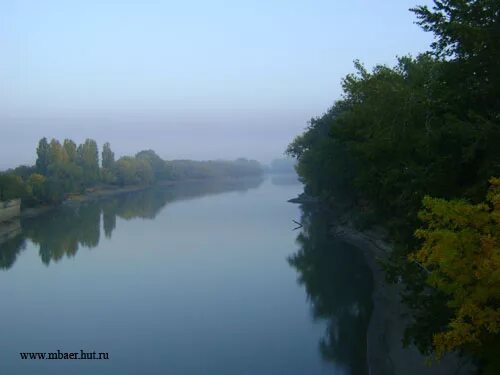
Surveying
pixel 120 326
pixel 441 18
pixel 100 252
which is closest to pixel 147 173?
pixel 100 252

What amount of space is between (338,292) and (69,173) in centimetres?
5363

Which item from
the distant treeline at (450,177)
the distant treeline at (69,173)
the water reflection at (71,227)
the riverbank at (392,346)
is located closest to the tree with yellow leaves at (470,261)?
the distant treeline at (450,177)

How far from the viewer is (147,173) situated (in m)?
98.1

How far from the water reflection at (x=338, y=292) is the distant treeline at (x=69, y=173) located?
98.7 feet

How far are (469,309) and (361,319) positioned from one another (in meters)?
10.9

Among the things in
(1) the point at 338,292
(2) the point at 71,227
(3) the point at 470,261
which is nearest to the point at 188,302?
(1) the point at 338,292

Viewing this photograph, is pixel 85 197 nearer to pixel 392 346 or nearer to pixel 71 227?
pixel 71 227

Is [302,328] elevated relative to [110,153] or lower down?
lower down

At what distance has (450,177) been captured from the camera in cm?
973

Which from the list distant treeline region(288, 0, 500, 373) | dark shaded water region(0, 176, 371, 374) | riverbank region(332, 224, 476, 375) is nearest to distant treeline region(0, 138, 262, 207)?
dark shaded water region(0, 176, 371, 374)

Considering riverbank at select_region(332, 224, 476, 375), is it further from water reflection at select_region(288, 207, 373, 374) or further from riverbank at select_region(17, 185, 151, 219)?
riverbank at select_region(17, 185, 151, 219)

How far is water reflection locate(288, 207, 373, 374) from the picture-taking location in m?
14.6

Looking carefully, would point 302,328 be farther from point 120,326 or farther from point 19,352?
point 19,352

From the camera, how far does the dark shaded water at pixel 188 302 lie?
46.7 feet
